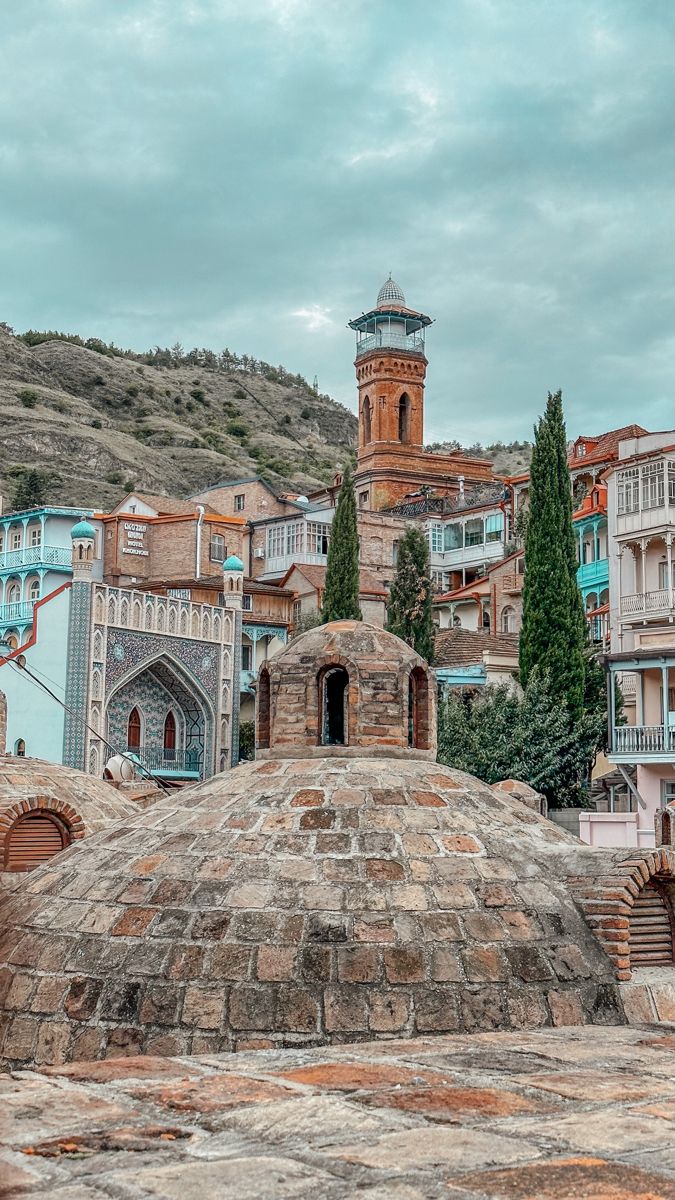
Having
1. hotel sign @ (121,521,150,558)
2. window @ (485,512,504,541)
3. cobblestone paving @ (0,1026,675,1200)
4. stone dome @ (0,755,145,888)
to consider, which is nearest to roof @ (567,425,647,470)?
window @ (485,512,504,541)

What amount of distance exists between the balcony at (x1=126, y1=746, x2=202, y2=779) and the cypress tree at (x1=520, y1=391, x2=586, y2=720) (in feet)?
37.8

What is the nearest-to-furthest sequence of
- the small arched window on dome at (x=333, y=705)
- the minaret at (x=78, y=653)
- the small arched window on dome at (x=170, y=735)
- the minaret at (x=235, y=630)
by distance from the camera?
the small arched window on dome at (x=333, y=705) < the minaret at (x=78, y=653) < the small arched window on dome at (x=170, y=735) < the minaret at (x=235, y=630)

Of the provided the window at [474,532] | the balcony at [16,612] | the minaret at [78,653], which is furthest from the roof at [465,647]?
the balcony at [16,612]

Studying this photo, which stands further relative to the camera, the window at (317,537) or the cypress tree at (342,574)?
the window at (317,537)

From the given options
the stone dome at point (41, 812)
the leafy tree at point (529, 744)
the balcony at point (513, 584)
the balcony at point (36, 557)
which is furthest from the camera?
the balcony at point (513, 584)

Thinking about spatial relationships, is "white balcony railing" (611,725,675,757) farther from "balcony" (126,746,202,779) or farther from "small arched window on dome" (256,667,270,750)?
"small arched window on dome" (256,667,270,750)

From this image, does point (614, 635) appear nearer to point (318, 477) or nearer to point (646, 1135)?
point (646, 1135)

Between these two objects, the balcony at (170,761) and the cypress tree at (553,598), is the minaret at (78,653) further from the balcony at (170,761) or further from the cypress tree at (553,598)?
the cypress tree at (553,598)

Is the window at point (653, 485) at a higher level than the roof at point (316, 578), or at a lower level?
higher

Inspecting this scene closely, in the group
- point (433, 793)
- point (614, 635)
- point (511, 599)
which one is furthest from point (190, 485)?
point (433, 793)

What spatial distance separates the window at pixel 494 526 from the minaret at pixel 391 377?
1442 cm

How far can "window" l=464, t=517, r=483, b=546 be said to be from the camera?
65.5m

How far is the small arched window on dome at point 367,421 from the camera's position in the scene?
79250 millimetres

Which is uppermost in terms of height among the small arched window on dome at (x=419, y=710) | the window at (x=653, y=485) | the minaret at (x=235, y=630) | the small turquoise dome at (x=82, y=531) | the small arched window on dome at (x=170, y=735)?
the window at (x=653, y=485)
